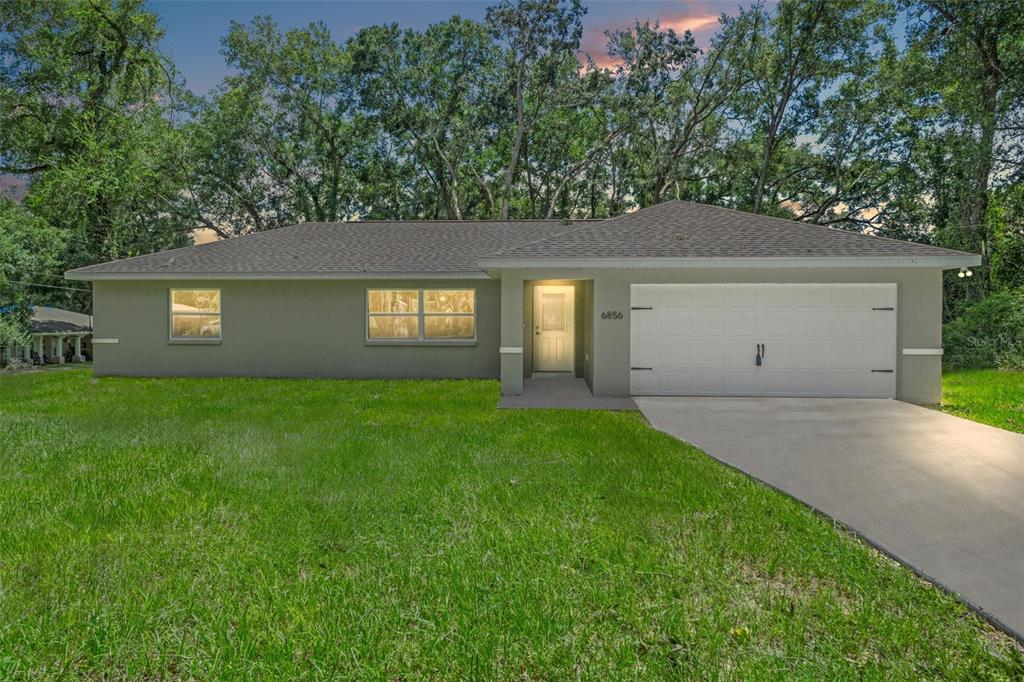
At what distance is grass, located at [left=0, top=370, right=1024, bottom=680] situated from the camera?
105 inches

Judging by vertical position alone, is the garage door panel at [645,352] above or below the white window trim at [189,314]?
below

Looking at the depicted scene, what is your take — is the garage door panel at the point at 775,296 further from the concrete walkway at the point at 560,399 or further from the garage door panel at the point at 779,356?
the concrete walkway at the point at 560,399

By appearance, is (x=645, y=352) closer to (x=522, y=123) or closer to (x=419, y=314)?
(x=419, y=314)

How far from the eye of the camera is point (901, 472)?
5621 mm

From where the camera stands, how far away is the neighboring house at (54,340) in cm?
1820

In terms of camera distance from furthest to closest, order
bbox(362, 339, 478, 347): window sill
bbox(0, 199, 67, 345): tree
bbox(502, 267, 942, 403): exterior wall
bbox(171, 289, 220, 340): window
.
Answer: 1. bbox(0, 199, 67, 345): tree
2. bbox(171, 289, 220, 340): window
3. bbox(362, 339, 478, 347): window sill
4. bbox(502, 267, 942, 403): exterior wall

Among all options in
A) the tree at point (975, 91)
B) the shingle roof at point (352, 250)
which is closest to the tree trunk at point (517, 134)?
the shingle roof at point (352, 250)

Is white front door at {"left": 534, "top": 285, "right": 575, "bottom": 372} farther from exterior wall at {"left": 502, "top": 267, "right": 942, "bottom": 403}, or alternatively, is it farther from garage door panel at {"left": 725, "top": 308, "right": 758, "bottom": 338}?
garage door panel at {"left": 725, "top": 308, "right": 758, "bottom": 338}

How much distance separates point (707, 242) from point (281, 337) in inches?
421

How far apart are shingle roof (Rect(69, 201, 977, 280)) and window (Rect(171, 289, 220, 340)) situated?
82 centimetres

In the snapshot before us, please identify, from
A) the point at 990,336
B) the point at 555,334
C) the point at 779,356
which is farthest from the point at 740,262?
the point at 990,336

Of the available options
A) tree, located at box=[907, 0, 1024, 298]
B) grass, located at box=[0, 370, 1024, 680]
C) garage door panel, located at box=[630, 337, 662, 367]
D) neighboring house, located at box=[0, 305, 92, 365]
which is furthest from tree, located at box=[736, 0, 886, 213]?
neighboring house, located at box=[0, 305, 92, 365]

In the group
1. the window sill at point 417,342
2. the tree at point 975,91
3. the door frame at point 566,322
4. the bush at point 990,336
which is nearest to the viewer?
the window sill at point 417,342

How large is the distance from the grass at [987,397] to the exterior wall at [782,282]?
2.36 feet
